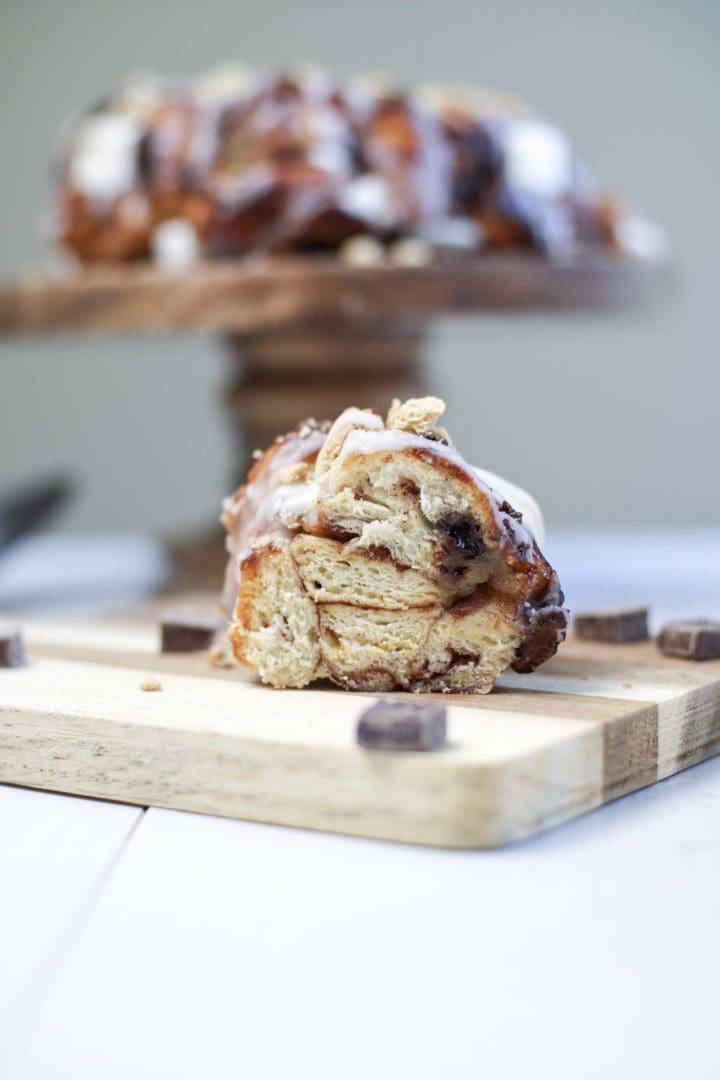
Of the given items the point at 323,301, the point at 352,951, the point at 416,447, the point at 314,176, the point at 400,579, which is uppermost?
the point at 314,176

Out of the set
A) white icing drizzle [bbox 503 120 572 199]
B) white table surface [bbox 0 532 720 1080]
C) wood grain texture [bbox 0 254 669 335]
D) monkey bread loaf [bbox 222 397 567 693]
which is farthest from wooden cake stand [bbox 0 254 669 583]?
white table surface [bbox 0 532 720 1080]

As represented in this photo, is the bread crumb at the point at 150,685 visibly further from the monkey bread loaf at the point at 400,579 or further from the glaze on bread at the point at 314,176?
→ the glaze on bread at the point at 314,176

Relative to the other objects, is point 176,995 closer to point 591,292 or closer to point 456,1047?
point 456,1047

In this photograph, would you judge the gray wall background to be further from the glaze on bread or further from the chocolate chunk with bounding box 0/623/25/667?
the chocolate chunk with bounding box 0/623/25/667

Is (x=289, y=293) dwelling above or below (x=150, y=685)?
above

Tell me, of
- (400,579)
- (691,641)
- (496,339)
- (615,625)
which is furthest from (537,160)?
(496,339)

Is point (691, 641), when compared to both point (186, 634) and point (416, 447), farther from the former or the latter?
point (186, 634)
